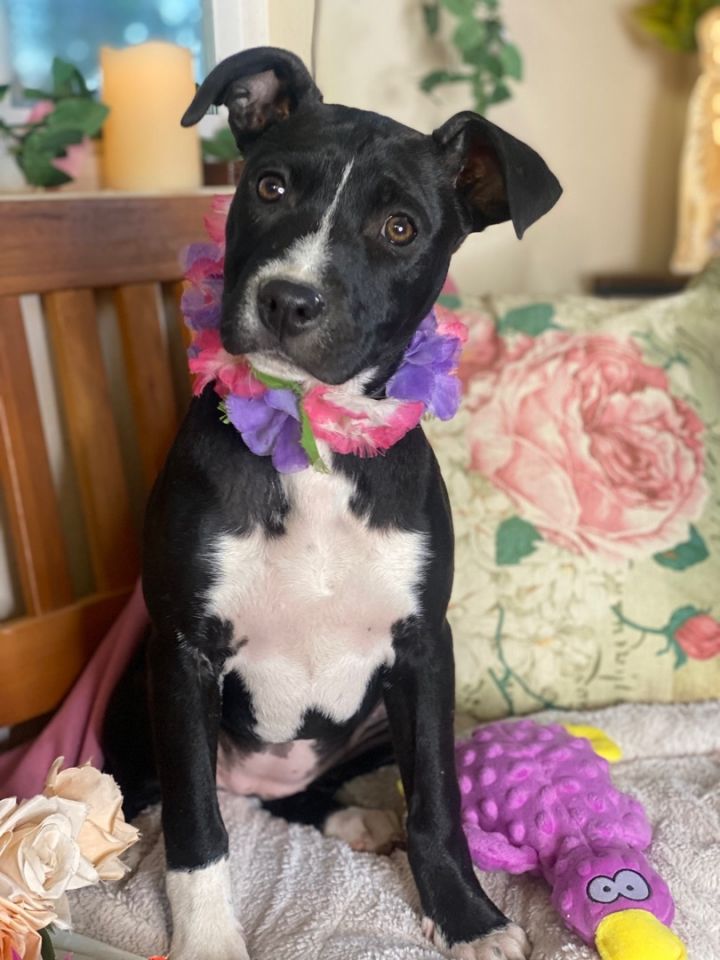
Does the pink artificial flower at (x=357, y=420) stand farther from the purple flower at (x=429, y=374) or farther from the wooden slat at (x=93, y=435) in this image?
the wooden slat at (x=93, y=435)

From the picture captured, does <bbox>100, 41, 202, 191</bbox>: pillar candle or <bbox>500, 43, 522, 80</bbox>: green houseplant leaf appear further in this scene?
<bbox>500, 43, 522, 80</bbox>: green houseplant leaf

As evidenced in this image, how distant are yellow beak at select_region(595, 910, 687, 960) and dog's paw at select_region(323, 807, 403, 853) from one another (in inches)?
14.4

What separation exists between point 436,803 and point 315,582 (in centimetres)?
30

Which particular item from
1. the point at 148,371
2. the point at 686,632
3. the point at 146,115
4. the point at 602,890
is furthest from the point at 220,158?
the point at 602,890

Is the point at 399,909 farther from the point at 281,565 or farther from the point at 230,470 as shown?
the point at 230,470

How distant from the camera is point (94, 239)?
1541 millimetres

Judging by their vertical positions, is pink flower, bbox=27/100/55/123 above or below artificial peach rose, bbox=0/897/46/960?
above

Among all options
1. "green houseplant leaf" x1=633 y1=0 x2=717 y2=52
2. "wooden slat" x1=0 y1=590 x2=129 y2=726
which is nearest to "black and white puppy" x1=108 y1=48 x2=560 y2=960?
"wooden slat" x1=0 y1=590 x2=129 y2=726

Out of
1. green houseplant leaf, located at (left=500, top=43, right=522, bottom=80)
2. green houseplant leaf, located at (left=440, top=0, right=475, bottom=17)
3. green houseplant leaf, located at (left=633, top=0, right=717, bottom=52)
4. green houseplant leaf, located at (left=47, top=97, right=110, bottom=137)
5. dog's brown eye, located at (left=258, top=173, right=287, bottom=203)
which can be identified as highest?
green houseplant leaf, located at (left=440, top=0, right=475, bottom=17)

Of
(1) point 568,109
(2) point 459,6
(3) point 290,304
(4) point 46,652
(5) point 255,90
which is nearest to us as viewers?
(3) point 290,304

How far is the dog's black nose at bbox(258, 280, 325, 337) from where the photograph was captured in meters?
1.05

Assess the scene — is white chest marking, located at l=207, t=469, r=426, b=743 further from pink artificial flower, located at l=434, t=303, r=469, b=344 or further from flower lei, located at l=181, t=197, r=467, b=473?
pink artificial flower, located at l=434, t=303, r=469, b=344

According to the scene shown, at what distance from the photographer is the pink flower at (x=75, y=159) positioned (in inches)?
65.4

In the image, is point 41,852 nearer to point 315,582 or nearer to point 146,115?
point 315,582
